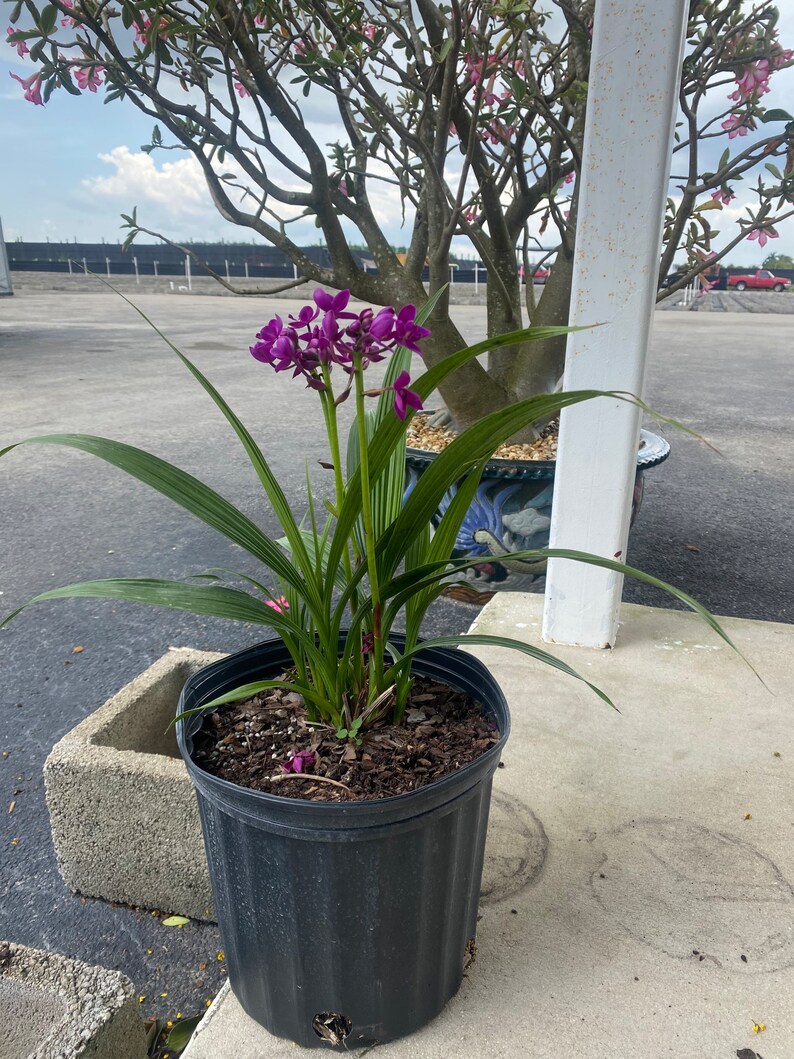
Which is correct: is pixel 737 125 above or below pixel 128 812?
above

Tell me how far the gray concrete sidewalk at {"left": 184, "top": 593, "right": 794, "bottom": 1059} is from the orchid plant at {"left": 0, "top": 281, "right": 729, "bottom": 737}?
344 mm

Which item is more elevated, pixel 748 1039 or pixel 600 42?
pixel 600 42

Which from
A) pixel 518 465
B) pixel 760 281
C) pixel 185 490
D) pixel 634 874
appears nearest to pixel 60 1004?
pixel 185 490

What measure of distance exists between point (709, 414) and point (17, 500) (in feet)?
14.3

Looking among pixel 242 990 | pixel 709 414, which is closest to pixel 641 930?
pixel 242 990

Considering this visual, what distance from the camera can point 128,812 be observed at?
114 cm

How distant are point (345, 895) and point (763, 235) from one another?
237cm

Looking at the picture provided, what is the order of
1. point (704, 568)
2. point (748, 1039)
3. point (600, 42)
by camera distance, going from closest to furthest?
point (748, 1039) → point (600, 42) → point (704, 568)

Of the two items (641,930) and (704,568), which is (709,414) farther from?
(641,930)

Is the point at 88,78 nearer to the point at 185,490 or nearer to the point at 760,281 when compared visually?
the point at 185,490

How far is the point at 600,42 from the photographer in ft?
4.39

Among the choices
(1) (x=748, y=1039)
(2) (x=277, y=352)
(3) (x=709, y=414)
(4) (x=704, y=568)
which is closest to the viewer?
(2) (x=277, y=352)

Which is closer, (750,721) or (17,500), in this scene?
(750,721)

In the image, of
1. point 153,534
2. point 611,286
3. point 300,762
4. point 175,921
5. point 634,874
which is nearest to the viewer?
point 300,762
